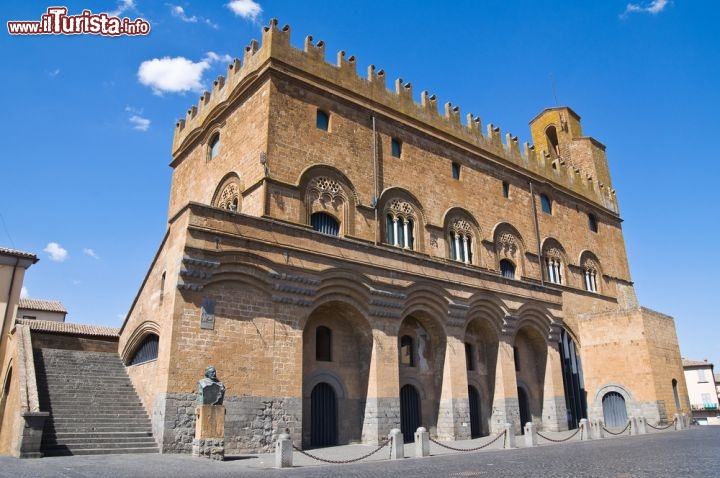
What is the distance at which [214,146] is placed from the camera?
816 inches

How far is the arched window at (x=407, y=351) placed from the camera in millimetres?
17359

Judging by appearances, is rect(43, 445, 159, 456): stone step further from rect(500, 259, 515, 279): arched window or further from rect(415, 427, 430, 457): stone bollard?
rect(500, 259, 515, 279): arched window

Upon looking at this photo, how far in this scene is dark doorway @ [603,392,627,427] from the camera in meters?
21.3

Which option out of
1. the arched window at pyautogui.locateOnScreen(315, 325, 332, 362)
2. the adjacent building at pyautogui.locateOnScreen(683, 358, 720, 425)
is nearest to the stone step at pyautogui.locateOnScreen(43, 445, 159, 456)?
the arched window at pyautogui.locateOnScreen(315, 325, 332, 362)

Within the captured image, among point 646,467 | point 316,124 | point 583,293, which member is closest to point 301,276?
point 316,124

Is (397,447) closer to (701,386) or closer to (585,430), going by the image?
(585,430)

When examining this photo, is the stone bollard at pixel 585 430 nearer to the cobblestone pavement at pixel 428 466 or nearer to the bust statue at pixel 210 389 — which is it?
the cobblestone pavement at pixel 428 466

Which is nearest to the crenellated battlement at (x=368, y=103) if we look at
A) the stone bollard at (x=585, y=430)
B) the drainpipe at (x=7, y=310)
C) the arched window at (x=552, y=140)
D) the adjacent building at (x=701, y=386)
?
the arched window at (x=552, y=140)

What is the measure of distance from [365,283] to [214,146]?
30.0 ft

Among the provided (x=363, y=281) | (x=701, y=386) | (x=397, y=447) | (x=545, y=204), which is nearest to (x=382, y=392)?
(x=363, y=281)

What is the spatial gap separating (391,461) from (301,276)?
5.43m

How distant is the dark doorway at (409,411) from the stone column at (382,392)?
4.64 feet

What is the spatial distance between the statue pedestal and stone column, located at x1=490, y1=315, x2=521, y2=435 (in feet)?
35.9

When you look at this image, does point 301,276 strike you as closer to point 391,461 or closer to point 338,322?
point 338,322
